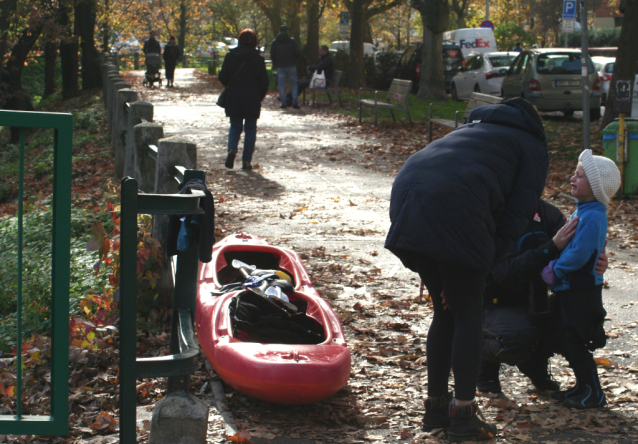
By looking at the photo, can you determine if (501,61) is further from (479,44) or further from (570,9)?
(570,9)

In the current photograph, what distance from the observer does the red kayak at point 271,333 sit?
375cm

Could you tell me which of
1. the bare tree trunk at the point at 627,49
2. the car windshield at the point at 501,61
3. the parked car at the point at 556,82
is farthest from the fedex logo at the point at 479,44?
the bare tree trunk at the point at 627,49

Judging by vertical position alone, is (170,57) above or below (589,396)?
above

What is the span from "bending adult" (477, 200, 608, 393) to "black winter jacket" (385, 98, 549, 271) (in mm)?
594

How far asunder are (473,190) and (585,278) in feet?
3.61

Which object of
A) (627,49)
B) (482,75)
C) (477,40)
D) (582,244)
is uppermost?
(477,40)

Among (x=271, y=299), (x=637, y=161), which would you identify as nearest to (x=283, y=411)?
(x=271, y=299)

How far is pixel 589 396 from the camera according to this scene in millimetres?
3945

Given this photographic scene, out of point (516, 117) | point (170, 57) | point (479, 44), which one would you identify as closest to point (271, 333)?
point (516, 117)

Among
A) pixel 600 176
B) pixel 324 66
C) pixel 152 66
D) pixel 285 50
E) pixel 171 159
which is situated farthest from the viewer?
pixel 152 66

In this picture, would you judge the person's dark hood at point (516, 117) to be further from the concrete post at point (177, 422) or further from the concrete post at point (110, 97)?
the concrete post at point (110, 97)

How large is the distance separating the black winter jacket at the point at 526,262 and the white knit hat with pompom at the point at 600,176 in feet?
1.20

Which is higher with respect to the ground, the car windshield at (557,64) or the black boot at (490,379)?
the car windshield at (557,64)

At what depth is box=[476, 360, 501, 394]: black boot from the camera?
4.20 metres
